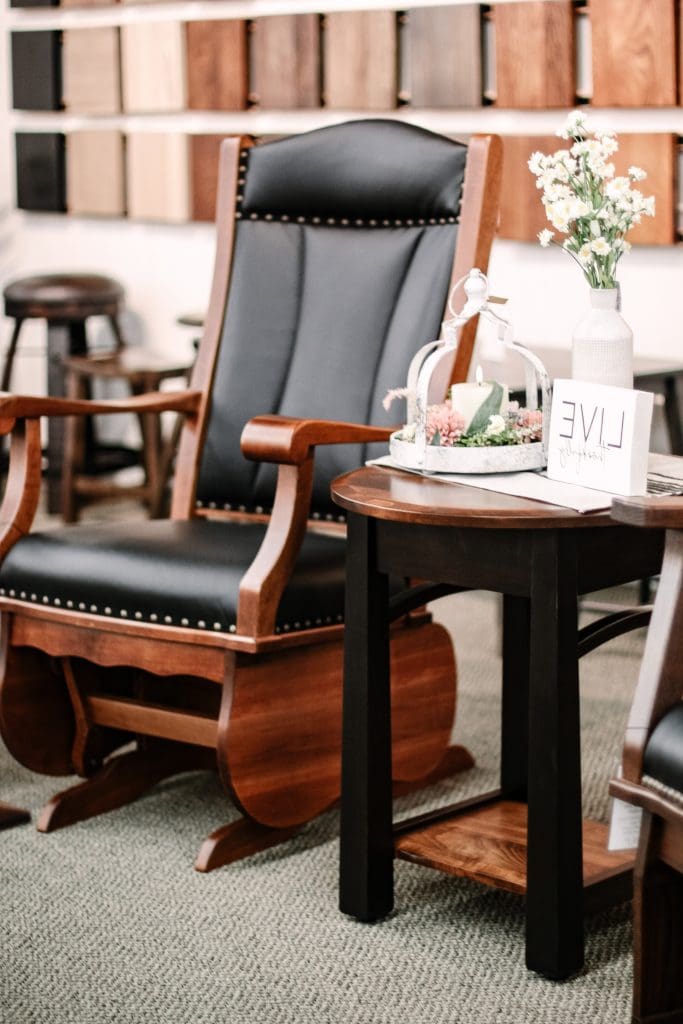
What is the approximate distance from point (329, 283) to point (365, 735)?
930 millimetres

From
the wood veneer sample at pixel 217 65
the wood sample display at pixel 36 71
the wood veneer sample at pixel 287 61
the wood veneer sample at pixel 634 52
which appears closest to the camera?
the wood veneer sample at pixel 634 52

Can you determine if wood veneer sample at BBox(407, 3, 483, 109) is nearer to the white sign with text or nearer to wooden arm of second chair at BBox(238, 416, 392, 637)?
wooden arm of second chair at BBox(238, 416, 392, 637)

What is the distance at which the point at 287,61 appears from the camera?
4387 mm

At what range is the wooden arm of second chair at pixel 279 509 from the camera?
2.09 metres

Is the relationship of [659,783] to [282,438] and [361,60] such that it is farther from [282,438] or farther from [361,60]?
[361,60]

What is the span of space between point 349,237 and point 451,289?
29cm

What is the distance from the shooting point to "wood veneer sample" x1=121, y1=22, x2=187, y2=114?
15.5ft

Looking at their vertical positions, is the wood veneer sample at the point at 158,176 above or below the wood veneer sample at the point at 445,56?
below

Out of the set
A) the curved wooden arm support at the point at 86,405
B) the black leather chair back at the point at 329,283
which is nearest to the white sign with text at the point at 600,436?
the black leather chair back at the point at 329,283

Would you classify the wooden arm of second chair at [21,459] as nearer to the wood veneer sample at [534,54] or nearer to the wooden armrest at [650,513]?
the wooden armrest at [650,513]

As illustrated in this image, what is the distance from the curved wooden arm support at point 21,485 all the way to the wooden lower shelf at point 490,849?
0.81 meters

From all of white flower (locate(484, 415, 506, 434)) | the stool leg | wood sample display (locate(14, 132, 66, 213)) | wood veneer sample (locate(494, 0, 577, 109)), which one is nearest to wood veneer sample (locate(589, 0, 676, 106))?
wood veneer sample (locate(494, 0, 577, 109))

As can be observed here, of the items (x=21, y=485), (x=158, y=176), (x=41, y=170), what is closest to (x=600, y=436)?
(x=21, y=485)

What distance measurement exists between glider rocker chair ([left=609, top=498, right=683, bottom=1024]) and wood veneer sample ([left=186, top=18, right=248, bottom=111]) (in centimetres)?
322
